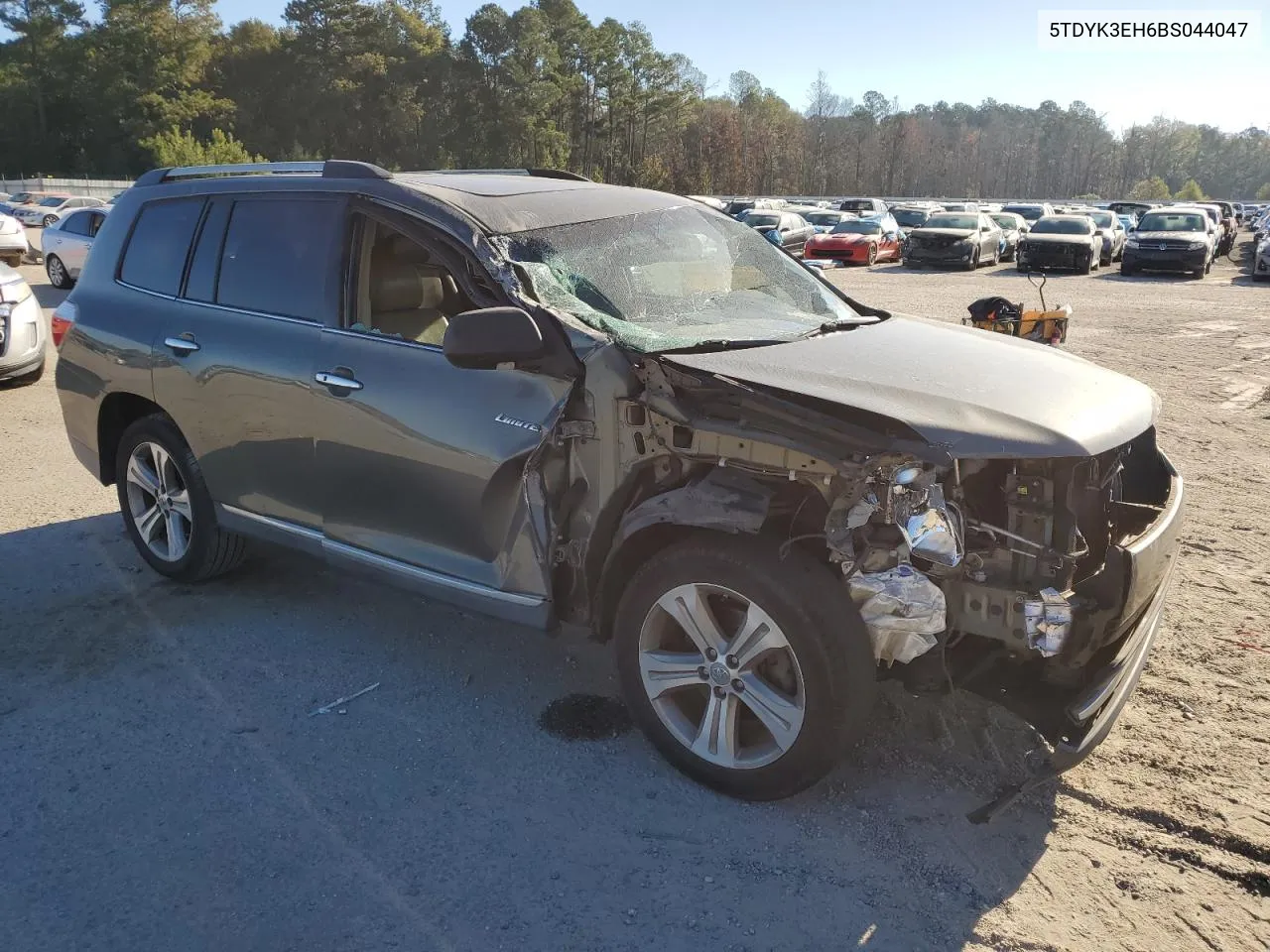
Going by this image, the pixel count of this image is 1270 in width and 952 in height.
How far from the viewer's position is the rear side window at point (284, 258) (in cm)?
399

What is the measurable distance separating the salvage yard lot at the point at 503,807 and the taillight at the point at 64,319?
4.61 feet

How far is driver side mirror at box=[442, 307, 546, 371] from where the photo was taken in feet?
10.4

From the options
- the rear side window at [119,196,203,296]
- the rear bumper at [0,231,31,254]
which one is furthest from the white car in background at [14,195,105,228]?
the rear side window at [119,196,203,296]

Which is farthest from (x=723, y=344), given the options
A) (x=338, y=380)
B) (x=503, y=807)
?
(x=503, y=807)

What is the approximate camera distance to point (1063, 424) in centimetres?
291

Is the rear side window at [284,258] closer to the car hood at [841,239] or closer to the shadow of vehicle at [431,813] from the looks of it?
the shadow of vehicle at [431,813]

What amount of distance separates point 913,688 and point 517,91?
8208 cm

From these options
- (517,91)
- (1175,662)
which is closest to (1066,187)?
(517,91)

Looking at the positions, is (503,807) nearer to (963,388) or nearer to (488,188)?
(963,388)

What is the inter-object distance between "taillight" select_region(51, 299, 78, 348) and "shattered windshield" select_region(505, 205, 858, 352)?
2.90m

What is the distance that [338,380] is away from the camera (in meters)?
3.82

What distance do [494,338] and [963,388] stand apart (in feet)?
5.04

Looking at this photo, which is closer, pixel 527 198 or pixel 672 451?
pixel 672 451

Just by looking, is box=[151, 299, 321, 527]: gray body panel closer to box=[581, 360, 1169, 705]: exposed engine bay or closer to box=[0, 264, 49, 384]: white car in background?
box=[581, 360, 1169, 705]: exposed engine bay
